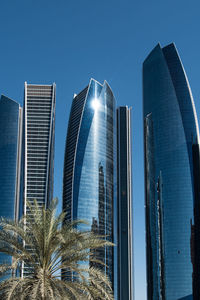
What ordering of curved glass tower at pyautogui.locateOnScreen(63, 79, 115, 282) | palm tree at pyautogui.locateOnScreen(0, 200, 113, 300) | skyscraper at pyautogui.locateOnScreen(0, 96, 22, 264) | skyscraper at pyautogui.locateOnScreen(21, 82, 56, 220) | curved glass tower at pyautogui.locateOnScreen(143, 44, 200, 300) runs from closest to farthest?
palm tree at pyautogui.locateOnScreen(0, 200, 113, 300) < curved glass tower at pyautogui.locateOnScreen(143, 44, 200, 300) < curved glass tower at pyautogui.locateOnScreen(63, 79, 115, 282) < skyscraper at pyautogui.locateOnScreen(21, 82, 56, 220) < skyscraper at pyautogui.locateOnScreen(0, 96, 22, 264)

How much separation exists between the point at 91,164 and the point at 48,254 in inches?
5710

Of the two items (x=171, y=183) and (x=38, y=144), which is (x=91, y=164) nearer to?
(x=38, y=144)

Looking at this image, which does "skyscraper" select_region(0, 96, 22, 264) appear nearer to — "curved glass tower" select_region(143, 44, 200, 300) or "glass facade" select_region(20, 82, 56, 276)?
"glass facade" select_region(20, 82, 56, 276)

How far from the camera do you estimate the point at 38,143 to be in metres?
174

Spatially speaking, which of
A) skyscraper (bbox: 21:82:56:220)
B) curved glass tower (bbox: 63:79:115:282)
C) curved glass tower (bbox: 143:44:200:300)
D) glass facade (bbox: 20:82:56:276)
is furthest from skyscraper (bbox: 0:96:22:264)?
curved glass tower (bbox: 143:44:200:300)

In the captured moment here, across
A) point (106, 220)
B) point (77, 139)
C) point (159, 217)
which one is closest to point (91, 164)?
point (77, 139)

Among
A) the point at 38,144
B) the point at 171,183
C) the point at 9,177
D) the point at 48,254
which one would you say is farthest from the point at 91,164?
the point at 48,254

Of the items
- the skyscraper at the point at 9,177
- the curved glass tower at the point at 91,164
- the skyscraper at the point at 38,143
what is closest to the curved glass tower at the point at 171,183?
the curved glass tower at the point at 91,164

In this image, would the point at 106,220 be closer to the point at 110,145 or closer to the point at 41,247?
the point at 110,145

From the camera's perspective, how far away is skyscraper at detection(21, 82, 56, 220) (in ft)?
560

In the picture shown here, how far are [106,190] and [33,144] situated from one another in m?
30.9

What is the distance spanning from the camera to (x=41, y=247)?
941 inches

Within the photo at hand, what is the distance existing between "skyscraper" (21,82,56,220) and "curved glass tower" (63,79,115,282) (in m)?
7.05

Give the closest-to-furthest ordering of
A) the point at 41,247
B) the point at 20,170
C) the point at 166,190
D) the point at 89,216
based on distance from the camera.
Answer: the point at 41,247 → the point at 166,190 → the point at 89,216 → the point at 20,170
